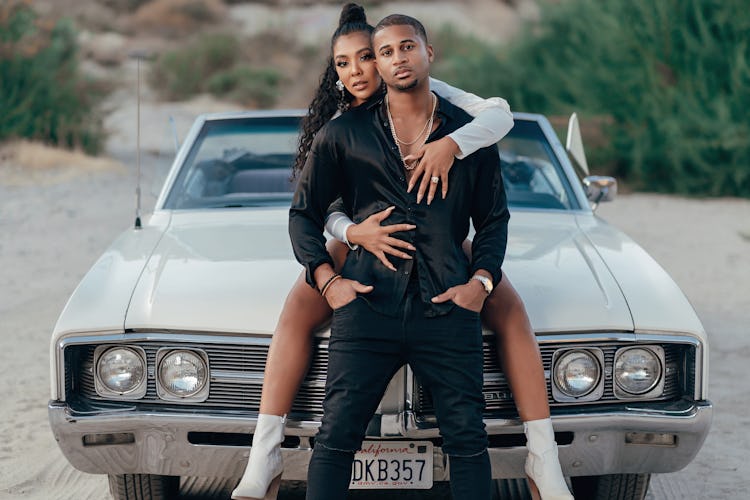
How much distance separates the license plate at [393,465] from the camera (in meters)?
3.51

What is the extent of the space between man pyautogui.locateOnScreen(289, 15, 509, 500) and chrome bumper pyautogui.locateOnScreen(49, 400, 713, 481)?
0.77 ft

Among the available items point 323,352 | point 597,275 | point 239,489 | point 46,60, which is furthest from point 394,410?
point 46,60

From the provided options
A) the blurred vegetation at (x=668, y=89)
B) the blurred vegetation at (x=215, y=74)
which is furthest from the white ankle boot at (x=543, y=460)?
the blurred vegetation at (x=215, y=74)

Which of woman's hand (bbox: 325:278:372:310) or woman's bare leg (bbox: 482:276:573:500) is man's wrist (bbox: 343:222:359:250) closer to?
woman's hand (bbox: 325:278:372:310)

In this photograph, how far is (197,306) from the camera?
362 cm

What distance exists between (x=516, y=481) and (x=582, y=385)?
1123 mm

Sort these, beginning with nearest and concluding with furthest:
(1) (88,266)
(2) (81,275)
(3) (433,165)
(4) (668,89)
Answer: (3) (433,165) < (2) (81,275) < (1) (88,266) < (4) (668,89)

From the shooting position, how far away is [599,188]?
5.24 metres

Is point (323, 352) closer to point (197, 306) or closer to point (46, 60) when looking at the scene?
point (197, 306)

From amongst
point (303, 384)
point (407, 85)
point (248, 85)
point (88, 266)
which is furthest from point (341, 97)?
point (248, 85)

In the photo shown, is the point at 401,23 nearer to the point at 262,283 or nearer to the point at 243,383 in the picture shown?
the point at 262,283

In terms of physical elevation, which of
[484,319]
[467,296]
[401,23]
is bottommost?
[484,319]

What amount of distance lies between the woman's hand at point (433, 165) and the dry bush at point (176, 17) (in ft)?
137

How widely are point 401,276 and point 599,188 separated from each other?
2.19 metres
